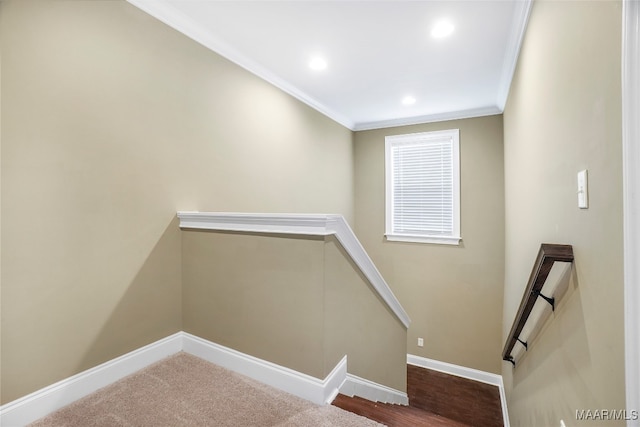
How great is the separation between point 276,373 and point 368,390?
76 cm

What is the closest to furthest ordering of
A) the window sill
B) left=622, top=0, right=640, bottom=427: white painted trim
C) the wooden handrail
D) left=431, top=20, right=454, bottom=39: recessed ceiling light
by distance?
left=622, top=0, right=640, bottom=427: white painted trim → the wooden handrail → left=431, top=20, right=454, bottom=39: recessed ceiling light → the window sill

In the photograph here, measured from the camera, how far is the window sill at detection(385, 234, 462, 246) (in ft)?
13.7

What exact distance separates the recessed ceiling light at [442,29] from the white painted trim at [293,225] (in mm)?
1737

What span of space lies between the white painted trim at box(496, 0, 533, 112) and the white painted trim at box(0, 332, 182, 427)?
333 centimetres

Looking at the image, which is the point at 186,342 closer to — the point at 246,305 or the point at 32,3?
the point at 246,305

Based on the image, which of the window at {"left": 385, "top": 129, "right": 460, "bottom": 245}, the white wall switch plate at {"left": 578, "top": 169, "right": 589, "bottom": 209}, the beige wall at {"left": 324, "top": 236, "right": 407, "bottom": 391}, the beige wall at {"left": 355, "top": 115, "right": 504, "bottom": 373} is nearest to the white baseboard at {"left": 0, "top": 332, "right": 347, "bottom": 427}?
the beige wall at {"left": 324, "top": 236, "right": 407, "bottom": 391}

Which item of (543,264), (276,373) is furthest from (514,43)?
(276,373)

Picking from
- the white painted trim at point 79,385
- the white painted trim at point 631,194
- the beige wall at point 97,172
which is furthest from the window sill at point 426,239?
the white painted trim at point 631,194

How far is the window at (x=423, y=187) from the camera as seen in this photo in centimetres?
421

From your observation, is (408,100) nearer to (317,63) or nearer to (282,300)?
(317,63)

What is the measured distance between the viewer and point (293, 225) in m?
1.62

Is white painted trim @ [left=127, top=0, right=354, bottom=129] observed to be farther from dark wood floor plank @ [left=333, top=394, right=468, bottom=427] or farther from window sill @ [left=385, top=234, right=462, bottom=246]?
dark wood floor plank @ [left=333, top=394, right=468, bottom=427]

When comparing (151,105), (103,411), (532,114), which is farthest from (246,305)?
(532,114)

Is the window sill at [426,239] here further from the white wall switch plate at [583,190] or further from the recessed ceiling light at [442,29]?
the white wall switch plate at [583,190]
